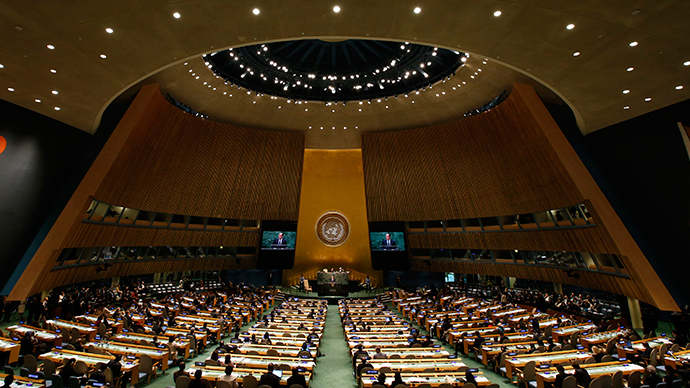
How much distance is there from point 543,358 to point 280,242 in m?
18.2

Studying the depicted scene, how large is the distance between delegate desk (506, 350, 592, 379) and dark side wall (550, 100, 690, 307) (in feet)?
19.8

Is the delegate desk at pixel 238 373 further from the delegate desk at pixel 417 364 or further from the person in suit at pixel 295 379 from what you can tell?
the delegate desk at pixel 417 364

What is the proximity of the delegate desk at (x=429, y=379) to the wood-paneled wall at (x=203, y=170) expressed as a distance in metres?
13.8

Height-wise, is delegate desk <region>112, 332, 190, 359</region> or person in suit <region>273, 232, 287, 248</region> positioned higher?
person in suit <region>273, 232, 287, 248</region>

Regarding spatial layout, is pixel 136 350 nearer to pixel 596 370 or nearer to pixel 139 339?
pixel 139 339

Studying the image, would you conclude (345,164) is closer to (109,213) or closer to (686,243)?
(109,213)

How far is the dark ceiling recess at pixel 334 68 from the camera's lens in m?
16.5

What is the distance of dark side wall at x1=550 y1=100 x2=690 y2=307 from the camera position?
1098 cm

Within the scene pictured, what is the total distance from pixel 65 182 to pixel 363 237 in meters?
19.9

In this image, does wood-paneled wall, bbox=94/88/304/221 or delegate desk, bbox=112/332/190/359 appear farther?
wood-paneled wall, bbox=94/88/304/221

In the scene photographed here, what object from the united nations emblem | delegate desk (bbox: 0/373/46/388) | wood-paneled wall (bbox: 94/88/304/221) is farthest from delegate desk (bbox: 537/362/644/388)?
the united nations emblem

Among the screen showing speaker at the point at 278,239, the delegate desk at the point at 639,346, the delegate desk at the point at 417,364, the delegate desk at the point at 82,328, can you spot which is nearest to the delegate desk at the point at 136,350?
the delegate desk at the point at 82,328

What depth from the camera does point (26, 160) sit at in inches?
481

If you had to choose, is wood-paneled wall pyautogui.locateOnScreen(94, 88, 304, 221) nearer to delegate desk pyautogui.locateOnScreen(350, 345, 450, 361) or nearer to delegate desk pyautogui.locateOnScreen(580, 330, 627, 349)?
delegate desk pyautogui.locateOnScreen(350, 345, 450, 361)
